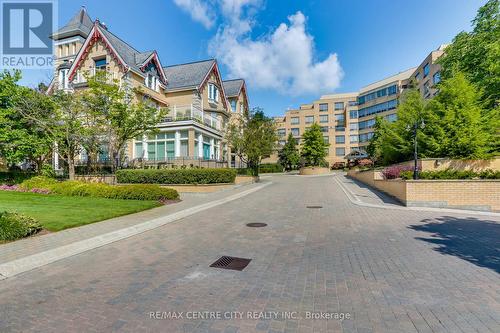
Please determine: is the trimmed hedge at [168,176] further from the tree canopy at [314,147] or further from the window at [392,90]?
the window at [392,90]

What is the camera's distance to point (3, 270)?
5043 millimetres

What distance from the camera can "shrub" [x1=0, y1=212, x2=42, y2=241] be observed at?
22.6ft

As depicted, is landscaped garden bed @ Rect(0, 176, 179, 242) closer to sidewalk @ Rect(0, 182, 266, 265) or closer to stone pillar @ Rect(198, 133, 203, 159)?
sidewalk @ Rect(0, 182, 266, 265)

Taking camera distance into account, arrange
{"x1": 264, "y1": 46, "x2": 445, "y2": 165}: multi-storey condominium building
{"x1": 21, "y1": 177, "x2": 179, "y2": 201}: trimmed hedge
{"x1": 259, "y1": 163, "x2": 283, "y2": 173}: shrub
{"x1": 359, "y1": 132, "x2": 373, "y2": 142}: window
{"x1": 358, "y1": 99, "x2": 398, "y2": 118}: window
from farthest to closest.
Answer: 1. {"x1": 359, "y1": 132, "x2": 373, "y2": 142}: window
2. {"x1": 264, "y1": 46, "x2": 445, "y2": 165}: multi-storey condominium building
3. {"x1": 358, "y1": 99, "x2": 398, "y2": 118}: window
4. {"x1": 259, "y1": 163, "x2": 283, "y2": 173}: shrub
5. {"x1": 21, "y1": 177, "x2": 179, "y2": 201}: trimmed hedge

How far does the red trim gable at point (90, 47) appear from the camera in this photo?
26.1 metres

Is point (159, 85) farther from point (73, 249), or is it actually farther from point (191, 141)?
point (73, 249)

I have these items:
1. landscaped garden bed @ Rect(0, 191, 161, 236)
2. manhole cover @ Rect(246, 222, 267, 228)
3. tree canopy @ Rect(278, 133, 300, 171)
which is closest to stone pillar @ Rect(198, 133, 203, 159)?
landscaped garden bed @ Rect(0, 191, 161, 236)

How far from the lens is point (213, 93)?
33812 millimetres

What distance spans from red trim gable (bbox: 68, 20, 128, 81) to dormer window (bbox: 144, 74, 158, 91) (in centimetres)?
291

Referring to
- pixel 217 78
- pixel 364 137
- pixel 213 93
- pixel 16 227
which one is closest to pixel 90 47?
pixel 213 93

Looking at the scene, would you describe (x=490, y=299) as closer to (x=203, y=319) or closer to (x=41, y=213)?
(x=203, y=319)

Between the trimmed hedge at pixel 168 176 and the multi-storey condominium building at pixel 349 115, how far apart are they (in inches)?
1858

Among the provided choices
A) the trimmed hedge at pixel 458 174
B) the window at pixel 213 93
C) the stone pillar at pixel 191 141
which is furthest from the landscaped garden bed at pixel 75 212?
the window at pixel 213 93

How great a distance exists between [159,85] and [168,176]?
15.5 m
